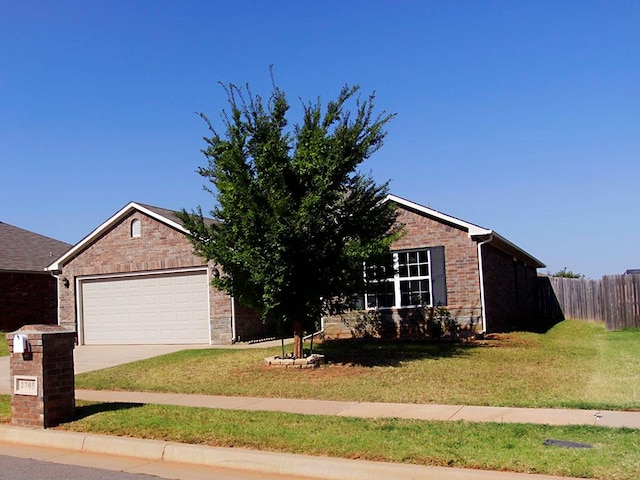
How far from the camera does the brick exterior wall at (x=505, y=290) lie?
63.1 ft

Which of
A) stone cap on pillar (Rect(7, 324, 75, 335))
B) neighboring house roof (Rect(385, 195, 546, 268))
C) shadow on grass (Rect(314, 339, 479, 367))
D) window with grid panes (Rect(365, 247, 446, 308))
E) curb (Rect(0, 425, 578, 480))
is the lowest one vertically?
curb (Rect(0, 425, 578, 480))

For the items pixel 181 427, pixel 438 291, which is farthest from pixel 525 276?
pixel 181 427

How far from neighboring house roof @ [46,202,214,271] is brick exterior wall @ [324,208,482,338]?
7083 mm

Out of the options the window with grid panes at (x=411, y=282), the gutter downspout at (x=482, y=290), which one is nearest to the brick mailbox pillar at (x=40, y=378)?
the window with grid panes at (x=411, y=282)

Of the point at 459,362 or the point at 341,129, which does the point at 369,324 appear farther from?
the point at 341,129

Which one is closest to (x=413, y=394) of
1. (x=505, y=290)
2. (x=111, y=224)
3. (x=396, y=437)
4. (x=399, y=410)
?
(x=399, y=410)

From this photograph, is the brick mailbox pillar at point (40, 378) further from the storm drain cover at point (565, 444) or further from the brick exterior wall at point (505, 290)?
the brick exterior wall at point (505, 290)

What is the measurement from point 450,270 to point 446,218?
1513 millimetres

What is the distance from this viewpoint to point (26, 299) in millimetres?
26156

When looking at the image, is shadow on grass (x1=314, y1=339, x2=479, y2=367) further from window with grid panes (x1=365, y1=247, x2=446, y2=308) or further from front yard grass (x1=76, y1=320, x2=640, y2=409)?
window with grid panes (x1=365, y1=247, x2=446, y2=308)

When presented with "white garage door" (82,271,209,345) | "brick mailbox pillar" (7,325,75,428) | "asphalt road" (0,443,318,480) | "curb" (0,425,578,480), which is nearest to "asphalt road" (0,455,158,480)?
"asphalt road" (0,443,318,480)

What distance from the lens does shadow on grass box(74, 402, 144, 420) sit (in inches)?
366

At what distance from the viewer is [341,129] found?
13.5 metres

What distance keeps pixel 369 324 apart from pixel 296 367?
6417mm
